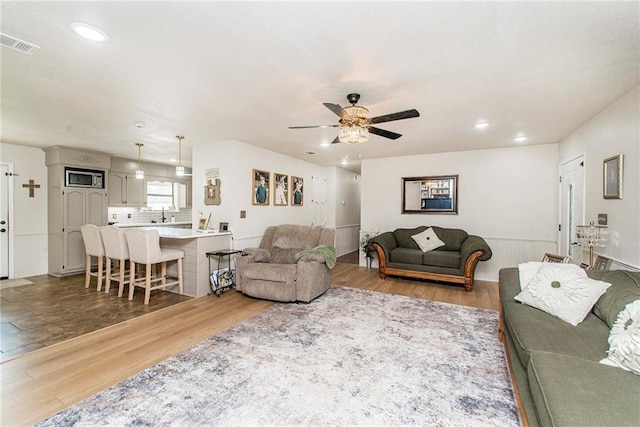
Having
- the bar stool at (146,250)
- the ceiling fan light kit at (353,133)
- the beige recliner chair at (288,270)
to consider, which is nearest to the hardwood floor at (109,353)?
the beige recliner chair at (288,270)

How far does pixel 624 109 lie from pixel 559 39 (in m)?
1.64

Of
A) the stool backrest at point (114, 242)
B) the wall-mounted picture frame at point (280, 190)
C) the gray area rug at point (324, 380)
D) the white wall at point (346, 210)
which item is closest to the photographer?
the gray area rug at point (324, 380)

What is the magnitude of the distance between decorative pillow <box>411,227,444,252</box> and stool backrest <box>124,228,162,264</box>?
4.39 metres

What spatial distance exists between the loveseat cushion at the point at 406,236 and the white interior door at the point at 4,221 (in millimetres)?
7233

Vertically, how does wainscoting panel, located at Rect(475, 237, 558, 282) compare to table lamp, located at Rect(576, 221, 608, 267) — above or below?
below

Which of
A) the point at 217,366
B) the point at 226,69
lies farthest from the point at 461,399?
the point at 226,69

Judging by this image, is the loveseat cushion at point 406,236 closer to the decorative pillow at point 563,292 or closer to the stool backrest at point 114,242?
the decorative pillow at point 563,292

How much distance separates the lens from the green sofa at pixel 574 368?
1.12 meters

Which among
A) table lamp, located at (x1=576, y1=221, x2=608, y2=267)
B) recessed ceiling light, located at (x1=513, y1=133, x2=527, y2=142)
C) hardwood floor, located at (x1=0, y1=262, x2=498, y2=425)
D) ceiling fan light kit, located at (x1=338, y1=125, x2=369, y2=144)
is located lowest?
hardwood floor, located at (x1=0, y1=262, x2=498, y2=425)

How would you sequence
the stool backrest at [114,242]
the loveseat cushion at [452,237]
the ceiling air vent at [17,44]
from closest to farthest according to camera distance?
the ceiling air vent at [17,44] → the stool backrest at [114,242] → the loveseat cushion at [452,237]

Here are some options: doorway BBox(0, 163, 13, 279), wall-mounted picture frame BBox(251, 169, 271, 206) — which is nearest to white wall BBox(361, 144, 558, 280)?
wall-mounted picture frame BBox(251, 169, 271, 206)

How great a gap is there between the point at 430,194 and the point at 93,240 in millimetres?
6066

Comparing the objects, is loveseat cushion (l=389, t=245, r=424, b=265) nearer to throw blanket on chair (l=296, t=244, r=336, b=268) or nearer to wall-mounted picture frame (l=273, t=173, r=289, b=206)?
throw blanket on chair (l=296, t=244, r=336, b=268)

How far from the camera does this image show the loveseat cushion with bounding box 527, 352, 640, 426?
42.4 inches
